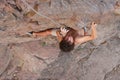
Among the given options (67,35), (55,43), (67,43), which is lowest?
(55,43)

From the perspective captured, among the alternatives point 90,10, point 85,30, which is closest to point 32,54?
point 85,30

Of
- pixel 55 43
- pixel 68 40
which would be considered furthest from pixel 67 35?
pixel 55 43

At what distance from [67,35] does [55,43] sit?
3.55 ft

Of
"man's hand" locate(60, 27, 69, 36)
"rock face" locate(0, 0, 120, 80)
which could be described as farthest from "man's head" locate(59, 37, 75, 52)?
"rock face" locate(0, 0, 120, 80)

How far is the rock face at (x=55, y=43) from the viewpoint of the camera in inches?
258

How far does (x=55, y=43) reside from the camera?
27.2ft

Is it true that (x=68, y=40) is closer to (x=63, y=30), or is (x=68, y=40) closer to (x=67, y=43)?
(x=67, y=43)

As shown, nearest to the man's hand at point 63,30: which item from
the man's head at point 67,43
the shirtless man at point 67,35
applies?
the shirtless man at point 67,35

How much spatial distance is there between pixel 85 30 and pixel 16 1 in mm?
2004

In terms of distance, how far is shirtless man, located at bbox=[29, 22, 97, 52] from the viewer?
7.27 m

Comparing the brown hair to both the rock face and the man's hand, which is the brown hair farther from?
the rock face

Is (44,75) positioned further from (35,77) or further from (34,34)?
(34,34)

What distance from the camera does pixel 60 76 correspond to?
8938 millimetres

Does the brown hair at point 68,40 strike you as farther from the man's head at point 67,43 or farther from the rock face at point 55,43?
the rock face at point 55,43
